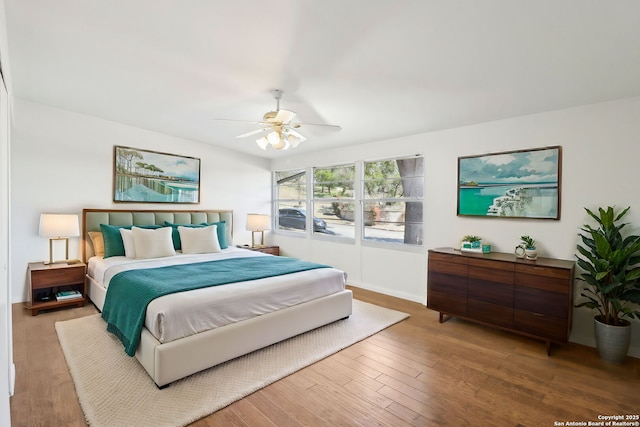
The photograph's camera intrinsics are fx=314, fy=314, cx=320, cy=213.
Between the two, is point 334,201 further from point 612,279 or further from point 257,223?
point 612,279

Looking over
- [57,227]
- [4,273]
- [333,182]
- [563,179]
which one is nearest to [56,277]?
[57,227]

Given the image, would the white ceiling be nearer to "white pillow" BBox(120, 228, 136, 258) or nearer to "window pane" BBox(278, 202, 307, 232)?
Answer: "white pillow" BBox(120, 228, 136, 258)

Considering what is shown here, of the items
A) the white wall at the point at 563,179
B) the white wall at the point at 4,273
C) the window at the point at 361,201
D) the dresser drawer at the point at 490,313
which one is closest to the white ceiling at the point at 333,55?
the white wall at the point at 563,179

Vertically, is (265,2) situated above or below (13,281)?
above

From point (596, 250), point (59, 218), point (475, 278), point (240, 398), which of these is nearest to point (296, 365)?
point (240, 398)

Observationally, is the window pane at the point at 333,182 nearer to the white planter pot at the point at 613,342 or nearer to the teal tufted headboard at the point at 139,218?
the teal tufted headboard at the point at 139,218

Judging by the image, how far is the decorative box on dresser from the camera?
2.79 m

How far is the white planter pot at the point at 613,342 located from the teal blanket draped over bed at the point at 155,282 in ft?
8.95

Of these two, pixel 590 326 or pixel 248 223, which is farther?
pixel 248 223

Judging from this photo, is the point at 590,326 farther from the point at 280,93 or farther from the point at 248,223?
the point at 248,223

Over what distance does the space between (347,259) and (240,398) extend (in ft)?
10.8

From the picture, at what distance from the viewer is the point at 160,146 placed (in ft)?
16.0

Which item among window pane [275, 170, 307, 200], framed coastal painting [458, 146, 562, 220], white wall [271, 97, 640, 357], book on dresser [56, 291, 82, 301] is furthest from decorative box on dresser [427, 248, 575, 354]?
book on dresser [56, 291, 82, 301]

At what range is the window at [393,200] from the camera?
175 inches
